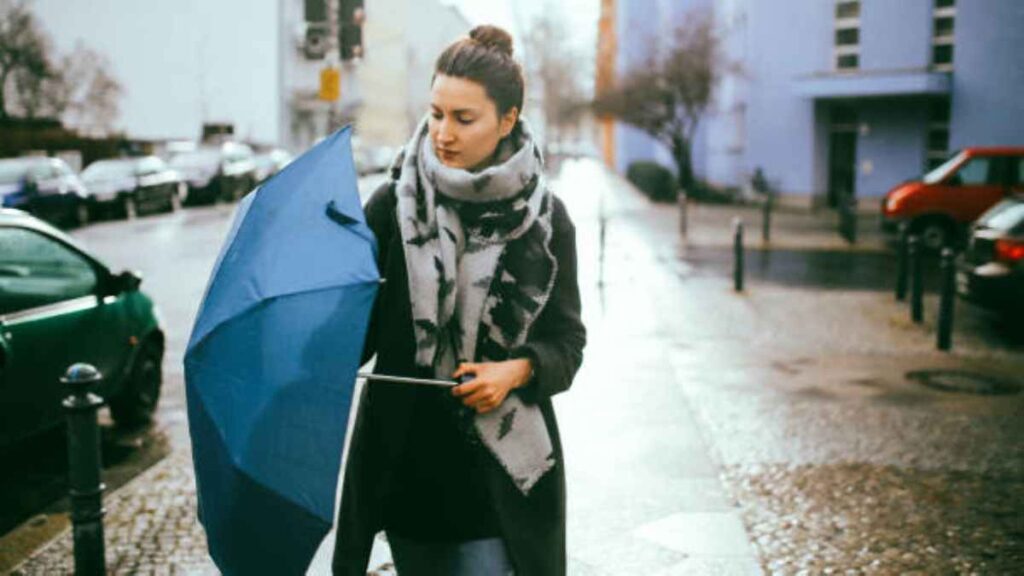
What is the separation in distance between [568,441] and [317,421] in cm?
456

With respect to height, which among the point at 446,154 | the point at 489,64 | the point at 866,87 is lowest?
the point at 446,154

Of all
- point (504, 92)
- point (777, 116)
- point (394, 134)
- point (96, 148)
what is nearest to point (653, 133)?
point (777, 116)

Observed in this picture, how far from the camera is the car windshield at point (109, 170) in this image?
83.8ft

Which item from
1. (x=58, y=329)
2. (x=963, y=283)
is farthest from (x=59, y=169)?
(x=963, y=283)

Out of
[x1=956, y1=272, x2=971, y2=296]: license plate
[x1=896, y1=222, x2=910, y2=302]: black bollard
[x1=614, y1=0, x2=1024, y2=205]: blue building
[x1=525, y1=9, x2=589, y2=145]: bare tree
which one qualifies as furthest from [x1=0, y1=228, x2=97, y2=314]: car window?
[x1=525, y1=9, x2=589, y2=145]: bare tree

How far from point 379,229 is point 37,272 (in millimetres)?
4213

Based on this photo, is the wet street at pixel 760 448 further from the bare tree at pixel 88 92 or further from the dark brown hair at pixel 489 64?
the bare tree at pixel 88 92

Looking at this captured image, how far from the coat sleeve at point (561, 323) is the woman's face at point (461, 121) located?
26cm

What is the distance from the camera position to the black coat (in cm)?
241

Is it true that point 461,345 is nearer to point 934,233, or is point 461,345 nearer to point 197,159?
point 934,233

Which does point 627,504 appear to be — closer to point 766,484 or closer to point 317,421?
point 766,484

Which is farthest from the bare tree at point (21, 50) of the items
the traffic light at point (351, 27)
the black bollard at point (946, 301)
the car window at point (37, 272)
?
the black bollard at point (946, 301)

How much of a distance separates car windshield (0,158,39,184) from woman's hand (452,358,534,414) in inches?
817

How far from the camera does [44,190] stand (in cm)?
2112
